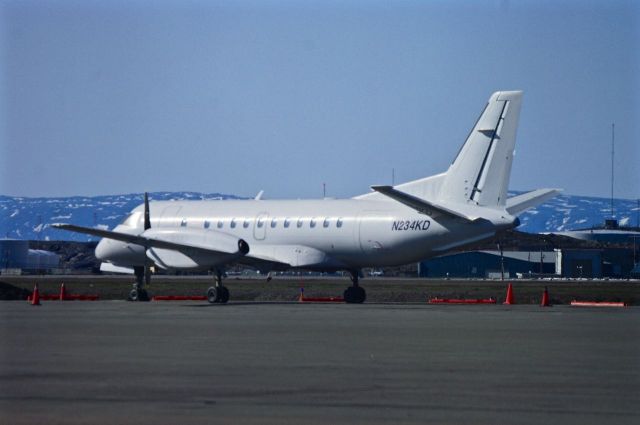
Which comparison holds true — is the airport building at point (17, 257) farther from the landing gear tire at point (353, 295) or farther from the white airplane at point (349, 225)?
the landing gear tire at point (353, 295)

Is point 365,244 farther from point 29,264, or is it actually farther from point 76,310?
point 29,264

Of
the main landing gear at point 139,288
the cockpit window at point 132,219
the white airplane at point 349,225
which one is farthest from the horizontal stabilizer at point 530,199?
the cockpit window at point 132,219

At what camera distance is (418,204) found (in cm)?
3769

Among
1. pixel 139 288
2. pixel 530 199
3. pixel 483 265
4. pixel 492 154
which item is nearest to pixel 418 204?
pixel 492 154

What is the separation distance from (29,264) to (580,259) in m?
58.6

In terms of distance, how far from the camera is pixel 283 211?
4416cm

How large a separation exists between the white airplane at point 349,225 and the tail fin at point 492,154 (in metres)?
0.03

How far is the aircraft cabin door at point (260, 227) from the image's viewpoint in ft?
144

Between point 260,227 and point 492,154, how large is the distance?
1027 centimetres

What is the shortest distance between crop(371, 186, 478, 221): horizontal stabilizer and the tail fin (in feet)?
3.58

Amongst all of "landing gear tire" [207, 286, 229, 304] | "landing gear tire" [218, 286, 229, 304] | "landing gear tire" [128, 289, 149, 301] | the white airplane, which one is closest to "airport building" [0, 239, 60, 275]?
the white airplane

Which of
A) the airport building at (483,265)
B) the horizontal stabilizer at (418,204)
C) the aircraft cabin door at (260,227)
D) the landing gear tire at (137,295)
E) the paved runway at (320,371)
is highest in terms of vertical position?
the airport building at (483,265)

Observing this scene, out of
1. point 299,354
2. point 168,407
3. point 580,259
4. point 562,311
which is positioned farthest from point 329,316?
point 580,259

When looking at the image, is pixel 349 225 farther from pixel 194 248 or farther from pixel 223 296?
pixel 194 248
